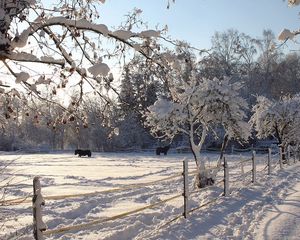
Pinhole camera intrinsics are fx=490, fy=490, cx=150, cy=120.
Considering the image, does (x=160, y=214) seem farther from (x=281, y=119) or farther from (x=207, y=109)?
(x=281, y=119)

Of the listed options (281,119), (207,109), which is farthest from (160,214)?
(281,119)

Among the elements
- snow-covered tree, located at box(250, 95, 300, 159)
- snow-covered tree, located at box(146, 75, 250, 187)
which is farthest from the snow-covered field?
snow-covered tree, located at box(250, 95, 300, 159)

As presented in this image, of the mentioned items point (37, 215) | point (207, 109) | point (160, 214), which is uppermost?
point (207, 109)

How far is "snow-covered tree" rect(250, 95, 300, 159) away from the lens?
105ft

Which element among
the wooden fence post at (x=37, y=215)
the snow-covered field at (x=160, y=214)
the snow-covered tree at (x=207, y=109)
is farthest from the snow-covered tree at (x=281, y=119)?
the wooden fence post at (x=37, y=215)

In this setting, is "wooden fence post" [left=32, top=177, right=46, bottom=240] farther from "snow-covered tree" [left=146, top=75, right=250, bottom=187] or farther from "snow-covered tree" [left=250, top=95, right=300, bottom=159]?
"snow-covered tree" [left=250, top=95, right=300, bottom=159]

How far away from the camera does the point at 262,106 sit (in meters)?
32.5

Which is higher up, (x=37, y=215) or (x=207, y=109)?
(x=207, y=109)

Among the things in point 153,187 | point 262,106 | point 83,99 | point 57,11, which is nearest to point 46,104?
point 83,99

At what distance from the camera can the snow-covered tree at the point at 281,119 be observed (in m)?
31.9

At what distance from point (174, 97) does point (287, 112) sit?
1077 inches

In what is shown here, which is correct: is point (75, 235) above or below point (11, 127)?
below

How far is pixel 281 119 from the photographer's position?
3222 centimetres

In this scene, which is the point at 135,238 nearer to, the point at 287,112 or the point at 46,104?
the point at 46,104
